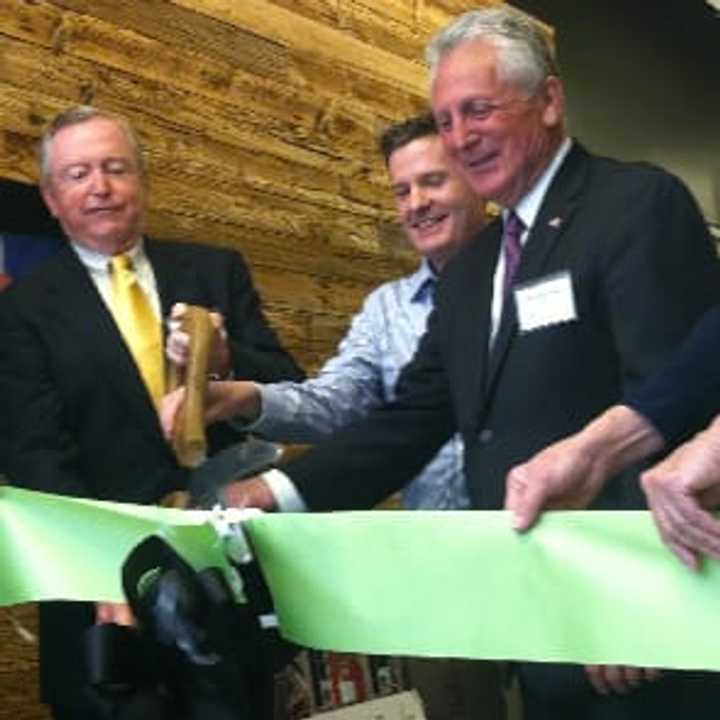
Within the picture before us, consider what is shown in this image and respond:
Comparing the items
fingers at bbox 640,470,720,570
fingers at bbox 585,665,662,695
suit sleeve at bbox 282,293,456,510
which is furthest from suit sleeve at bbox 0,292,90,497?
fingers at bbox 640,470,720,570

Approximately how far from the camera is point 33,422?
2.00 metres

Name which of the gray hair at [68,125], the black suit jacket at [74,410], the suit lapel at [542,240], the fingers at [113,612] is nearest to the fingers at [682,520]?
the suit lapel at [542,240]

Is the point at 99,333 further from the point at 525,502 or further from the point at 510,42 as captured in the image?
the point at 525,502

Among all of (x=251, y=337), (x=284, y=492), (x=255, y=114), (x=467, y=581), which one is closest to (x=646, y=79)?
(x=255, y=114)

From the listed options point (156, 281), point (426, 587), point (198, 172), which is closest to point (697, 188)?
point (198, 172)

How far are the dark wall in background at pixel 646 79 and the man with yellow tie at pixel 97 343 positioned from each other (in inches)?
118

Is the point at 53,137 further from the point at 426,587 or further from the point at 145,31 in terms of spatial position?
the point at 426,587

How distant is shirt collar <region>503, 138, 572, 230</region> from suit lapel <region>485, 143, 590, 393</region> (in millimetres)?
16

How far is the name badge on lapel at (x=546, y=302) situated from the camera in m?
1.61

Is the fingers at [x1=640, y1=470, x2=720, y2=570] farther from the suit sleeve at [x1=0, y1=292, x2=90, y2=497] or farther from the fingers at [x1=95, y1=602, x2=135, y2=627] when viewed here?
the suit sleeve at [x1=0, y1=292, x2=90, y2=497]

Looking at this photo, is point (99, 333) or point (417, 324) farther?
point (417, 324)

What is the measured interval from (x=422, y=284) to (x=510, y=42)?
0.79m

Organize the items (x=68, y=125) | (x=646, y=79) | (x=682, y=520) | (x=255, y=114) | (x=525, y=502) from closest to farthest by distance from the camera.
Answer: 1. (x=682, y=520)
2. (x=525, y=502)
3. (x=68, y=125)
4. (x=255, y=114)
5. (x=646, y=79)

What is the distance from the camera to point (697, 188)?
6930 millimetres
